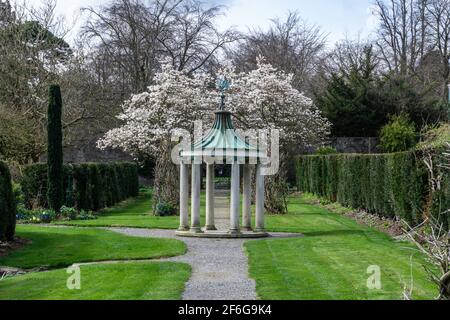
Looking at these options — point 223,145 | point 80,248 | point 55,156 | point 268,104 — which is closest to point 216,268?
point 80,248

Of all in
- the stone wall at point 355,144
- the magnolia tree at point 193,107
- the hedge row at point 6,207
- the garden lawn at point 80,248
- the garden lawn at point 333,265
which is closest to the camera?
the garden lawn at point 333,265

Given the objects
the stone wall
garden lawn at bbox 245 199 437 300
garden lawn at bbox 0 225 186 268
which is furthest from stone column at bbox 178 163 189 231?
the stone wall

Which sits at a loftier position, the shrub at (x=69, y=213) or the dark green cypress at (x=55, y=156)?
the dark green cypress at (x=55, y=156)

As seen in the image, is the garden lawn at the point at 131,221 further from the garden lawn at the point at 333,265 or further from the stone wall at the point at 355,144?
the stone wall at the point at 355,144

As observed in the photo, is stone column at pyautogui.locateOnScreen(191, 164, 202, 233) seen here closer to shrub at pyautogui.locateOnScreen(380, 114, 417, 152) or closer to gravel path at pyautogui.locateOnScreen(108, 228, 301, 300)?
gravel path at pyautogui.locateOnScreen(108, 228, 301, 300)

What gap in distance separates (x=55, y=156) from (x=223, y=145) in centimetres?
792

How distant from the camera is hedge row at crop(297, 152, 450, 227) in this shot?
14625mm

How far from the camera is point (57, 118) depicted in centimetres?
2261

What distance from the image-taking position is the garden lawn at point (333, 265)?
887cm

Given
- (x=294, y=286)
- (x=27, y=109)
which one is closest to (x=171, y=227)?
(x=294, y=286)

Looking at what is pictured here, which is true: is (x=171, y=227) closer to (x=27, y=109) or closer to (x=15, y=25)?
(x=27, y=109)

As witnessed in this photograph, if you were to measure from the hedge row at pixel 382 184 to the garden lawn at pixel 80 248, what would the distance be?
524cm

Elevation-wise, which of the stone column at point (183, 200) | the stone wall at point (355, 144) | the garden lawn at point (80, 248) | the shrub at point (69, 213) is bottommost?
the garden lawn at point (80, 248)

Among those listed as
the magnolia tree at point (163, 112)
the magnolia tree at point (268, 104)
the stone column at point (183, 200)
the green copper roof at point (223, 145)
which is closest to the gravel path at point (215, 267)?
the stone column at point (183, 200)
